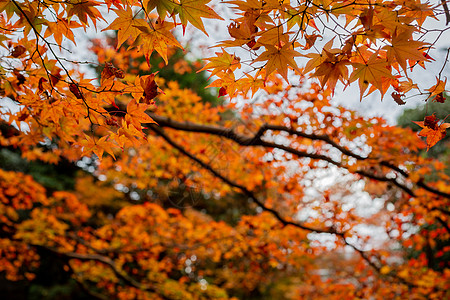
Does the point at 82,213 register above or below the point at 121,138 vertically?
above

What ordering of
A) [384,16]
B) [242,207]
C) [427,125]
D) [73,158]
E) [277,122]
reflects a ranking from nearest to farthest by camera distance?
[384,16] < [427,125] < [73,158] < [277,122] < [242,207]

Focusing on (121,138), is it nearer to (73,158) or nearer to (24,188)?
(73,158)

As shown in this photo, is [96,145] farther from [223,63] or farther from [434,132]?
[434,132]

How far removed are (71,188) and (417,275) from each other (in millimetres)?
10240

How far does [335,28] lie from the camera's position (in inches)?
43.8

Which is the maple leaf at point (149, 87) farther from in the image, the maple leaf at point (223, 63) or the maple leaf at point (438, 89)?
the maple leaf at point (438, 89)

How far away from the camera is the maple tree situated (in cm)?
112

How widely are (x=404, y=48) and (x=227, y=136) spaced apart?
2.14m

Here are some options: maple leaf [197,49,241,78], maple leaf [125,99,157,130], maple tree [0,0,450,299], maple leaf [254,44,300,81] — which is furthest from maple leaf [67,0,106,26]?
maple leaf [254,44,300,81]

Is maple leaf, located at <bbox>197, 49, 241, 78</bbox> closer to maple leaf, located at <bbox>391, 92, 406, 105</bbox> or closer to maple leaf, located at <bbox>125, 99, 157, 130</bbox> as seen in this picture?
maple leaf, located at <bbox>125, 99, 157, 130</bbox>

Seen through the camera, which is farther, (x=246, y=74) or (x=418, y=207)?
(x=418, y=207)

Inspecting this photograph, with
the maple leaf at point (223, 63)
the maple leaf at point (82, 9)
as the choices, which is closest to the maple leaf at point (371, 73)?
the maple leaf at point (223, 63)

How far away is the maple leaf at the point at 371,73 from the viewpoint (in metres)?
1.06

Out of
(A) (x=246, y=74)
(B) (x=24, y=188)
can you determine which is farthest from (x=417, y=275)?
(B) (x=24, y=188)
